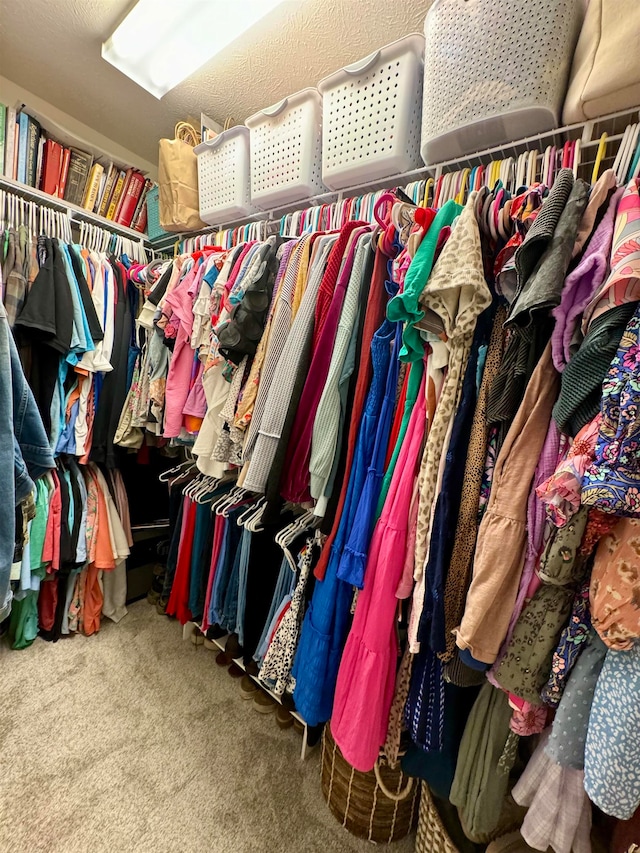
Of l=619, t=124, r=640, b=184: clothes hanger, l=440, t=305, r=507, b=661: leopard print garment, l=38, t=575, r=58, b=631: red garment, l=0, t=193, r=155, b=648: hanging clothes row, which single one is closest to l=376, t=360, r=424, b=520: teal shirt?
l=440, t=305, r=507, b=661: leopard print garment

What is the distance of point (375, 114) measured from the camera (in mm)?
1109

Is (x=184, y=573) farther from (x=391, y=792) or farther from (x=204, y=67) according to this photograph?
(x=204, y=67)

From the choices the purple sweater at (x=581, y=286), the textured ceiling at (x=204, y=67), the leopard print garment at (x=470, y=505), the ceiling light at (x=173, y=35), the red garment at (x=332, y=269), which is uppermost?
the textured ceiling at (x=204, y=67)

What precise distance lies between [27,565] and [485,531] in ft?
6.02

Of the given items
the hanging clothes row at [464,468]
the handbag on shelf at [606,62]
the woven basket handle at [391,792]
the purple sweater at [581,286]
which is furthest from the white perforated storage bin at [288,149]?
the woven basket handle at [391,792]

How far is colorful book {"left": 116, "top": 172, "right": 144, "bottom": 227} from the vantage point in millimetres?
2047

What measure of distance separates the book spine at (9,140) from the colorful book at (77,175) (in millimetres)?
229

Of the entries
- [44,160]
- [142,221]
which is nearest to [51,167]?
[44,160]

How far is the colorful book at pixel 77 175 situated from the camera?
1.84 metres

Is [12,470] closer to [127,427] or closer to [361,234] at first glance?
[127,427]

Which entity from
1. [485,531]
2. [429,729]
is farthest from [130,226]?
[429,729]

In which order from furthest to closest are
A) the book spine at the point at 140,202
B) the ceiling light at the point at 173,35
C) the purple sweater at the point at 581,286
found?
the book spine at the point at 140,202 → the ceiling light at the point at 173,35 → the purple sweater at the point at 581,286

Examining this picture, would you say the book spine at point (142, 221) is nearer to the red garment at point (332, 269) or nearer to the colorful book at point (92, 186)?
the colorful book at point (92, 186)

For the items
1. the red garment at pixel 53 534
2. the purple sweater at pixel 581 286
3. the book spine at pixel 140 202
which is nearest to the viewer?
the purple sweater at pixel 581 286
